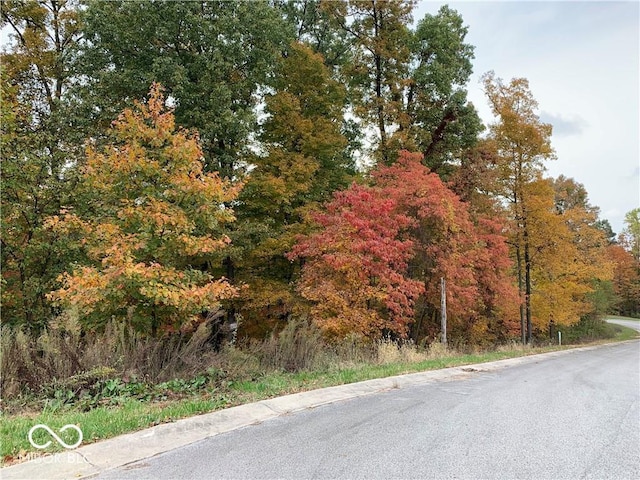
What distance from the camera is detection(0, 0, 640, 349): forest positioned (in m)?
7.84

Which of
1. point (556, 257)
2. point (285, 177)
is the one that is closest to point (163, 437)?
point (285, 177)

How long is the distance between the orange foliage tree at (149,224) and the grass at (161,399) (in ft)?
4.66

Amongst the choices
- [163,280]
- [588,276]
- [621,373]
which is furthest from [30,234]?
[588,276]

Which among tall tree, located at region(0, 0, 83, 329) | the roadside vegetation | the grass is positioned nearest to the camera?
the grass

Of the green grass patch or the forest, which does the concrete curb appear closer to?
the green grass patch

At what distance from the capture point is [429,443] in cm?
432

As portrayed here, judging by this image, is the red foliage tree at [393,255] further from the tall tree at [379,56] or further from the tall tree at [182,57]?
the tall tree at [379,56]

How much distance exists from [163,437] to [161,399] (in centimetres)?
169

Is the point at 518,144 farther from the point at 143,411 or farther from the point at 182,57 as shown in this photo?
the point at 143,411

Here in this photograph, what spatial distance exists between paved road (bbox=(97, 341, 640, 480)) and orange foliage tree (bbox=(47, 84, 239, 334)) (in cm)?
325

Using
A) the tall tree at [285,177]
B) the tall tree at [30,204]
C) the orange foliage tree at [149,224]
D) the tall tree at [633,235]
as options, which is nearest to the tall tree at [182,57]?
the tall tree at [285,177]

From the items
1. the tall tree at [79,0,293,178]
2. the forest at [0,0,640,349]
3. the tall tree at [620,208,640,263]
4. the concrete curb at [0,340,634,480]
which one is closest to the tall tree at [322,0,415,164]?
the forest at [0,0,640,349]

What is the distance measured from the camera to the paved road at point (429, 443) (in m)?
3.64

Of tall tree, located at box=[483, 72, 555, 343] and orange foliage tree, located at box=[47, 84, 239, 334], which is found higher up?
tall tree, located at box=[483, 72, 555, 343]
